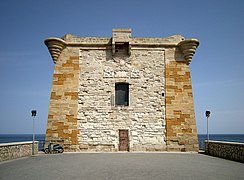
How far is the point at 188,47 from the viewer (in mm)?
13445

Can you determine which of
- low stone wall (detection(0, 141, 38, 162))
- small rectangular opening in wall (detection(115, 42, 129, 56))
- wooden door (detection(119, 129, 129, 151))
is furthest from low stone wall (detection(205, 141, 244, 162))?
low stone wall (detection(0, 141, 38, 162))

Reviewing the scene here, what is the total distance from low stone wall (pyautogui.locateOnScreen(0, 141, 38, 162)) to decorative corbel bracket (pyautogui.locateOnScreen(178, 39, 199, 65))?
29.7ft

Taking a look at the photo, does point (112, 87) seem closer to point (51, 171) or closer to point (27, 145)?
point (27, 145)

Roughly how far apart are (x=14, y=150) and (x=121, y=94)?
5878 mm

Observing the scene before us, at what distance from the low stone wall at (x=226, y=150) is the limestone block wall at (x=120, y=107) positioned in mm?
2306

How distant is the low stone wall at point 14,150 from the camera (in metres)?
9.46

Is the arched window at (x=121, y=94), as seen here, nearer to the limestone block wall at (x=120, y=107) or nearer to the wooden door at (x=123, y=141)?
the limestone block wall at (x=120, y=107)

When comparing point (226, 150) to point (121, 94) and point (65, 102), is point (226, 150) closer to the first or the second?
point (121, 94)

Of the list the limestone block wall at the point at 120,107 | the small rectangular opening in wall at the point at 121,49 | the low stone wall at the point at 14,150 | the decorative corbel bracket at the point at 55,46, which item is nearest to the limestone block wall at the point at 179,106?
the limestone block wall at the point at 120,107

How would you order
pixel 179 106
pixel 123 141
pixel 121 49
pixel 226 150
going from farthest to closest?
pixel 121 49
pixel 179 106
pixel 123 141
pixel 226 150

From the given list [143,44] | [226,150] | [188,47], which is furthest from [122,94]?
[226,150]

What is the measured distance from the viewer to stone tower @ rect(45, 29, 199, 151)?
42.4ft

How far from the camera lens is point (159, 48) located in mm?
13961

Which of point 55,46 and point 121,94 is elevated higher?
point 55,46
